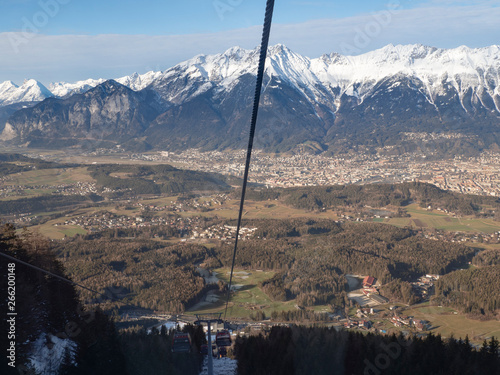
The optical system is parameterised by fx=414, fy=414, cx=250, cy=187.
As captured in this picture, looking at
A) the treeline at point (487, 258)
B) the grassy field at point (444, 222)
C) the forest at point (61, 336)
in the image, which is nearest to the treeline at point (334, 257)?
the treeline at point (487, 258)

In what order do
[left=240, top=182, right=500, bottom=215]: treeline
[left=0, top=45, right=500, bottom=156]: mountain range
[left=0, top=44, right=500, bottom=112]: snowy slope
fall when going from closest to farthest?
[left=240, top=182, right=500, bottom=215]: treeline, [left=0, top=45, right=500, bottom=156]: mountain range, [left=0, top=44, right=500, bottom=112]: snowy slope

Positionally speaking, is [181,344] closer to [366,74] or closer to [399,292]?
[399,292]

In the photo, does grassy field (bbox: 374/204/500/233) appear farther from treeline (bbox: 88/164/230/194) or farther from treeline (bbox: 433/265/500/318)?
treeline (bbox: 88/164/230/194)

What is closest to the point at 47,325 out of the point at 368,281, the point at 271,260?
the point at 368,281

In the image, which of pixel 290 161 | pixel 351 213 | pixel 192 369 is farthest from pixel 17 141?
pixel 192 369

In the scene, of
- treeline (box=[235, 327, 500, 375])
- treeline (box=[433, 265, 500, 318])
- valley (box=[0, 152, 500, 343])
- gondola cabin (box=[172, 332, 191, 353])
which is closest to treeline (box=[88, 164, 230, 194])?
valley (box=[0, 152, 500, 343])

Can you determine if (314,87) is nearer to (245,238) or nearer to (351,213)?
(351,213)
